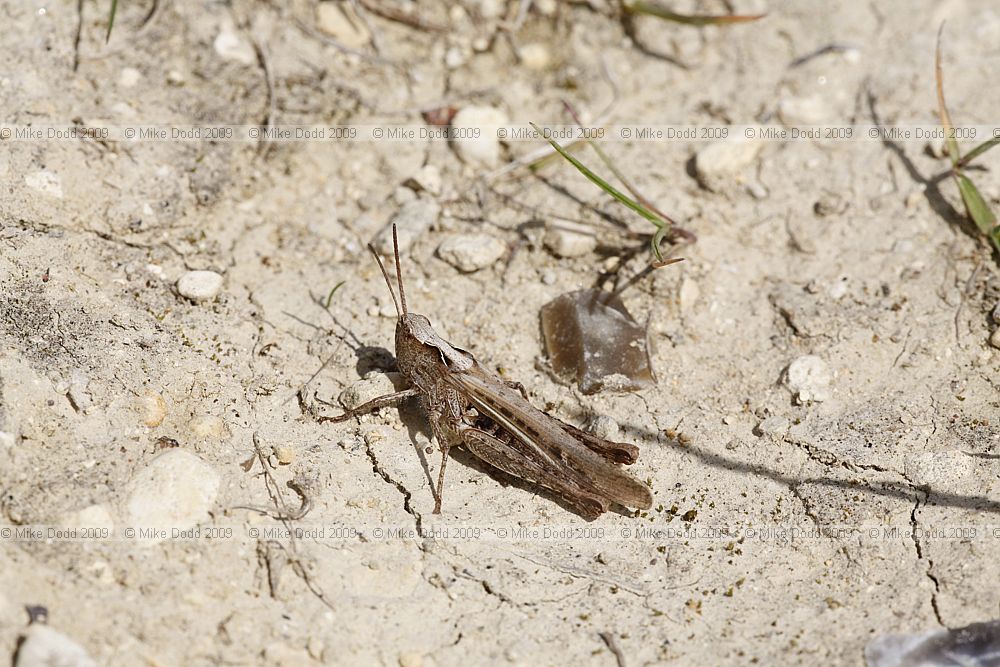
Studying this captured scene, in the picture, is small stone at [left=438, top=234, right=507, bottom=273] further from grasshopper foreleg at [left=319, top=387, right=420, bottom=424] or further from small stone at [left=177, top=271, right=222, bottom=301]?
small stone at [left=177, top=271, right=222, bottom=301]

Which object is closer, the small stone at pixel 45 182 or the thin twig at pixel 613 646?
the thin twig at pixel 613 646

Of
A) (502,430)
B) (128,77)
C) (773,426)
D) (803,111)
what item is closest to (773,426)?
(773,426)

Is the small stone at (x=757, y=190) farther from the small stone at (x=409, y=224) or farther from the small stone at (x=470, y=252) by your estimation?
the small stone at (x=409, y=224)

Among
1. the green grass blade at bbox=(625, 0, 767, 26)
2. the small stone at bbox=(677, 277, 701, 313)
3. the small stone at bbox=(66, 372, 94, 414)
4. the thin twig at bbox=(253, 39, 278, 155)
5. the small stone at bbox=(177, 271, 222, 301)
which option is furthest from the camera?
the green grass blade at bbox=(625, 0, 767, 26)

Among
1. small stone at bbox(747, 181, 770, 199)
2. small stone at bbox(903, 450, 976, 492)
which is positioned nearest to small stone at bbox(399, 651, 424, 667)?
small stone at bbox(903, 450, 976, 492)

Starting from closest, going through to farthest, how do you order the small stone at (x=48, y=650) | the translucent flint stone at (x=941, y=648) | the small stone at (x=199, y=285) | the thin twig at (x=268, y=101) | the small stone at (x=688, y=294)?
the small stone at (x=48, y=650), the translucent flint stone at (x=941, y=648), the small stone at (x=199, y=285), the small stone at (x=688, y=294), the thin twig at (x=268, y=101)

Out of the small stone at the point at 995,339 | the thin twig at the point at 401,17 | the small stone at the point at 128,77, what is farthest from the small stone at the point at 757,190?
the small stone at the point at 128,77

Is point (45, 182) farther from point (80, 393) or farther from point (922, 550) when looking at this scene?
point (922, 550)
